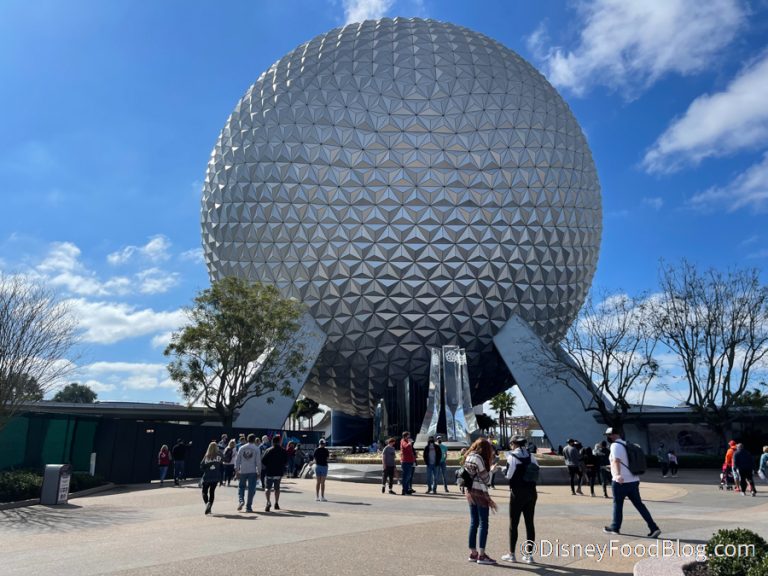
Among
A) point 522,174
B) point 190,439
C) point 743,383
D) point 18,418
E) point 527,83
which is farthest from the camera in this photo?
point 527,83

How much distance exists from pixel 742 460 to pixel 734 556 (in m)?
12.4

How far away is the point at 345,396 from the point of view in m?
36.3

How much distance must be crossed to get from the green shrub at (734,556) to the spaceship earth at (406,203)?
2410 cm

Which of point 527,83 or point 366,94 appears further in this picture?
point 527,83

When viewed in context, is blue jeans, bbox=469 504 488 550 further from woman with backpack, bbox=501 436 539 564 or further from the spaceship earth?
the spaceship earth

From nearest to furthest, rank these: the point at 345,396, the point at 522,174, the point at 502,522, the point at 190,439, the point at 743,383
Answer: the point at 502,522
the point at 190,439
the point at 743,383
the point at 522,174
the point at 345,396

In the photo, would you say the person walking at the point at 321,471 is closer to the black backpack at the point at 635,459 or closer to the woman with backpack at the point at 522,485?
the black backpack at the point at 635,459

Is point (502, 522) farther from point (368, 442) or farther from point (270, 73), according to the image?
point (368, 442)

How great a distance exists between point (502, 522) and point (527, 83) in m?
27.9

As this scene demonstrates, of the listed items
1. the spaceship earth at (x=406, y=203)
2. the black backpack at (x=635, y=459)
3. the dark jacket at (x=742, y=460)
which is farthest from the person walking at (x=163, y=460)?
the dark jacket at (x=742, y=460)

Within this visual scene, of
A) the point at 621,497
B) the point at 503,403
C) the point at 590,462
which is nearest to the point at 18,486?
the point at 621,497

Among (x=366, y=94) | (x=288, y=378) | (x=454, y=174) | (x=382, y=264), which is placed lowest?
(x=288, y=378)

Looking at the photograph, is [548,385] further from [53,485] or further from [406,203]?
[53,485]

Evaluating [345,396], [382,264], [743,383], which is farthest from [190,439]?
[743,383]
